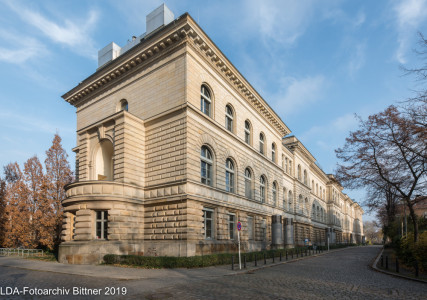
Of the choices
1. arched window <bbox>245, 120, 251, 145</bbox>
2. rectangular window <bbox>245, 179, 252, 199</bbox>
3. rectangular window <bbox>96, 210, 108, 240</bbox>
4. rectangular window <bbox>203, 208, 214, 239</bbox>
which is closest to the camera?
rectangular window <bbox>96, 210, 108, 240</bbox>

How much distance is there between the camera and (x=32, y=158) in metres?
34.4

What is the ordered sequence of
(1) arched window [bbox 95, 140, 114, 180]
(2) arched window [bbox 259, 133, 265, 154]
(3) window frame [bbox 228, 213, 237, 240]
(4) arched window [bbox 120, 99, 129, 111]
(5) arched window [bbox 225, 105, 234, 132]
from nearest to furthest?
(1) arched window [bbox 95, 140, 114, 180]
(3) window frame [bbox 228, 213, 237, 240]
(4) arched window [bbox 120, 99, 129, 111]
(5) arched window [bbox 225, 105, 234, 132]
(2) arched window [bbox 259, 133, 265, 154]

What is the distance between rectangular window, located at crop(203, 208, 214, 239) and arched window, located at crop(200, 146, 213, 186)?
2.23 meters

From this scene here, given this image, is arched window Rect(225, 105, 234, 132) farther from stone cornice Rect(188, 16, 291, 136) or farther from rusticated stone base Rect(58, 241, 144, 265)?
rusticated stone base Rect(58, 241, 144, 265)

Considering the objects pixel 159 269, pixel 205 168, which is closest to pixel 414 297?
pixel 159 269

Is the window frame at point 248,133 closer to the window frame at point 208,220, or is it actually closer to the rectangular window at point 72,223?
the window frame at point 208,220

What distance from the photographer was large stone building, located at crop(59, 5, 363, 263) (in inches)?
824

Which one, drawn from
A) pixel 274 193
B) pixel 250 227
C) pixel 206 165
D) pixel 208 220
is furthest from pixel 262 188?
pixel 208 220

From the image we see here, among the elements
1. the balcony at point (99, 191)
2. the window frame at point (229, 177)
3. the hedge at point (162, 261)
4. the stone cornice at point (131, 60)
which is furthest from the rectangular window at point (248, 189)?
the stone cornice at point (131, 60)

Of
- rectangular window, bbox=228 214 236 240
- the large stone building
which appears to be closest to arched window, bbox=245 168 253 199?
the large stone building

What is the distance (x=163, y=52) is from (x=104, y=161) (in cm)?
1053

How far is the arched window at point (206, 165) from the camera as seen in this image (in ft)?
78.9

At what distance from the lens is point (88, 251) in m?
19.7

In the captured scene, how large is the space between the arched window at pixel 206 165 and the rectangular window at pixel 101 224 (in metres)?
7.45
